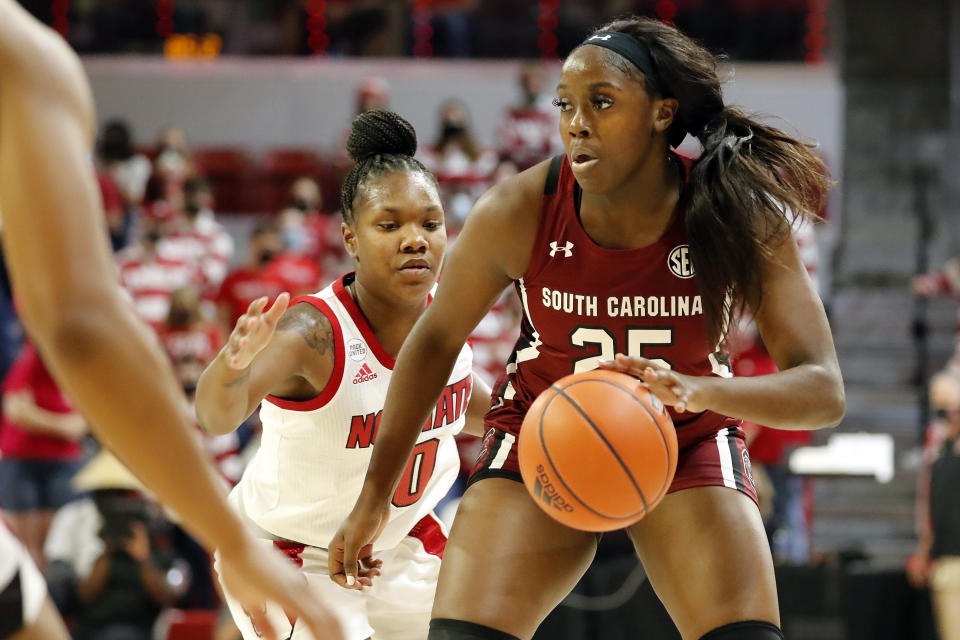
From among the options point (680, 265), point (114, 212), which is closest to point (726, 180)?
point (680, 265)

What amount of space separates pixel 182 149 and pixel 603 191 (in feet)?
25.2

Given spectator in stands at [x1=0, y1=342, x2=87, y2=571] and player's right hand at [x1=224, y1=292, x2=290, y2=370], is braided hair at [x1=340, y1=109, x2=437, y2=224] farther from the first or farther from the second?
spectator in stands at [x1=0, y1=342, x2=87, y2=571]

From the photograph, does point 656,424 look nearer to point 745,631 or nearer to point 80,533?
point 745,631

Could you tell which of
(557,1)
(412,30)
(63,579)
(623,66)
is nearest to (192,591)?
(63,579)

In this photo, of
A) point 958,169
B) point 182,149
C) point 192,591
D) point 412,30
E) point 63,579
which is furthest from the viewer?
point 412,30

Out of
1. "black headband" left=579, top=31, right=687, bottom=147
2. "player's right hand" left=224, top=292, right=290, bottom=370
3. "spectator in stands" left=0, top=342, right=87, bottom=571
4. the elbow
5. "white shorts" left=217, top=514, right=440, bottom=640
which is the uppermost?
"black headband" left=579, top=31, right=687, bottom=147

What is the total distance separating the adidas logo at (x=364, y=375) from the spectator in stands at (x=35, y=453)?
13.3 ft

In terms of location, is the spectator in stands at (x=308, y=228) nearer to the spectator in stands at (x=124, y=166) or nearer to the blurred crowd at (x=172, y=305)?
the blurred crowd at (x=172, y=305)

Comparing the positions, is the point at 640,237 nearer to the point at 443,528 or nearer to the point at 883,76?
the point at 443,528

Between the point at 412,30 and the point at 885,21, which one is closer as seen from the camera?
the point at 885,21

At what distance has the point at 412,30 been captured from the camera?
1315 cm

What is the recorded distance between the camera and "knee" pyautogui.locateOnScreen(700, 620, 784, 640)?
2.88 metres

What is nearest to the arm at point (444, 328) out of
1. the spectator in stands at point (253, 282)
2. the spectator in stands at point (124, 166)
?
the spectator in stands at point (253, 282)

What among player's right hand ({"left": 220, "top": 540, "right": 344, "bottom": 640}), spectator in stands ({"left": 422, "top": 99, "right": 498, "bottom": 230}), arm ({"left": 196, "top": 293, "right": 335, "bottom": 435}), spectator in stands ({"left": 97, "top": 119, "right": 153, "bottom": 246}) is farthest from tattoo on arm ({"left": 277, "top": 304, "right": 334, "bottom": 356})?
spectator in stands ({"left": 97, "top": 119, "right": 153, "bottom": 246})
